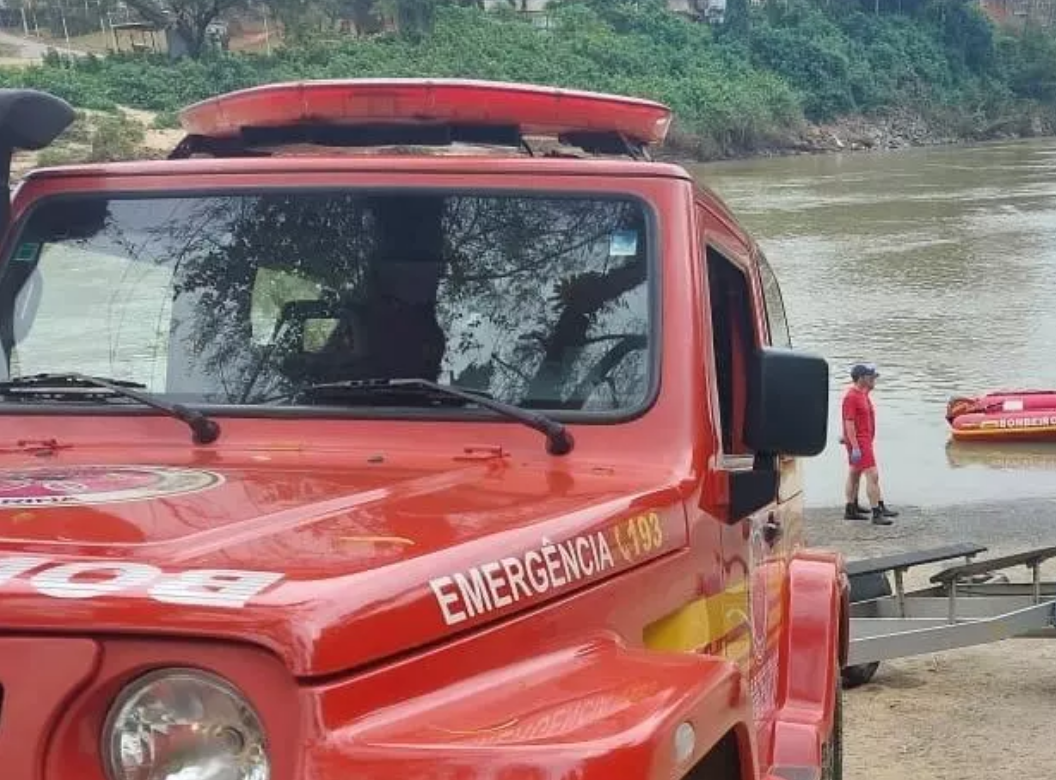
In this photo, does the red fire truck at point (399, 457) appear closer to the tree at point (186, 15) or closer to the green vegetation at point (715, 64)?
the green vegetation at point (715, 64)

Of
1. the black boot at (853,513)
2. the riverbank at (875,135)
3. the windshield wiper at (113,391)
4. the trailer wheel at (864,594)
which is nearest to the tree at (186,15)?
the riverbank at (875,135)

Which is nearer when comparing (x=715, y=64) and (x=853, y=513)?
(x=853, y=513)

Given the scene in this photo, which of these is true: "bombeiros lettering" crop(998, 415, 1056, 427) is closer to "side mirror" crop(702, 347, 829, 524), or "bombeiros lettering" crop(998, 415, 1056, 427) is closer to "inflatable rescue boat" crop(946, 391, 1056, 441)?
"inflatable rescue boat" crop(946, 391, 1056, 441)

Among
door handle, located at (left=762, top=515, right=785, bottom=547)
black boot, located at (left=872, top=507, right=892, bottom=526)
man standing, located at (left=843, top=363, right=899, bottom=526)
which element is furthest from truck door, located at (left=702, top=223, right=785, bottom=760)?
black boot, located at (left=872, top=507, right=892, bottom=526)

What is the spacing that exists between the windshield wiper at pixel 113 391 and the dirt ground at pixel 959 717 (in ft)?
14.2

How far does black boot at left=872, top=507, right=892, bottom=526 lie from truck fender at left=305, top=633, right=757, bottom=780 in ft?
45.5

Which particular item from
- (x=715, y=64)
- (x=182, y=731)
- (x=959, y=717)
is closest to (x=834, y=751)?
(x=182, y=731)

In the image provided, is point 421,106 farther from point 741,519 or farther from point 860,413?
point 860,413

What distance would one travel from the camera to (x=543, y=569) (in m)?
2.38

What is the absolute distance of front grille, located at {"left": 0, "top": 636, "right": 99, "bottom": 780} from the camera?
1877 millimetres

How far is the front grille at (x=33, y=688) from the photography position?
6.16ft

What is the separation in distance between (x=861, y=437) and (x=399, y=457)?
12.9m

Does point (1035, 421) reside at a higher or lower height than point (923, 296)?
higher

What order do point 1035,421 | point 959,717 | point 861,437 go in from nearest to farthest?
point 959,717
point 861,437
point 1035,421
